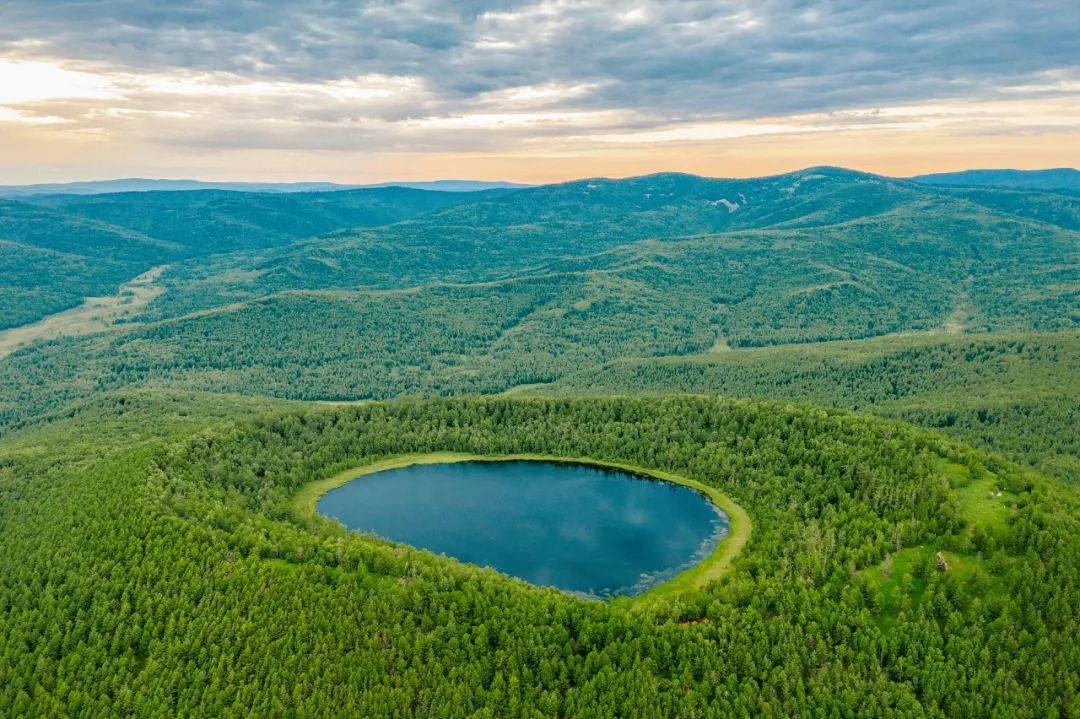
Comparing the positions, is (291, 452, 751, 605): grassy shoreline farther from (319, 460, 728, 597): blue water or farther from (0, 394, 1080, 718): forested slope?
(0, 394, 1080, 718): forested slope

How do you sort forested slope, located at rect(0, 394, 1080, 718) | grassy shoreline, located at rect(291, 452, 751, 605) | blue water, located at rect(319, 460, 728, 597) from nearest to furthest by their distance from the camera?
forested slope, located at rect(0, 394, 1080, 718) → grassy shoreline, located at rect(291, 452, 751, 605) → blue water, located at rect(319, 460, 728, 597)

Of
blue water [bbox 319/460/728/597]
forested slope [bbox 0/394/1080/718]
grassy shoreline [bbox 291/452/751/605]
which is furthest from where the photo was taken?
blue water [bbox 319/460/728/597]

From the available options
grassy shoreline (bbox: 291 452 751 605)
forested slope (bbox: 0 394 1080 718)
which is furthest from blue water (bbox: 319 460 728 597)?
forested slope (bbox: 0 394 1080 718)

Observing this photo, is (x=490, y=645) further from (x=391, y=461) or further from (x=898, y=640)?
(x=391, y=461)

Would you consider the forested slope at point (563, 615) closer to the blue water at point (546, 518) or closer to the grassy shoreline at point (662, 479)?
the grassy shoreline at point (662, 479)

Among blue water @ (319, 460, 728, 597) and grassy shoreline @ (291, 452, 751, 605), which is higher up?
grassy shoreline @ (291, 452, 751, 605)
